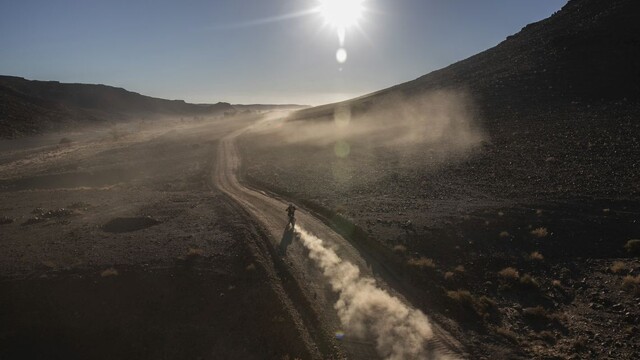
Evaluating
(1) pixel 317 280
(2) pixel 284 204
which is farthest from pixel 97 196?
(1) pixel 317 280

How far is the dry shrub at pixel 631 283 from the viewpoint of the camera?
A: 18.8 metres

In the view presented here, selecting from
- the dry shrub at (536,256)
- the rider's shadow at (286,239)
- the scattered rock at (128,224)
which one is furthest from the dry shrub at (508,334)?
the scattered rock at (128,224)

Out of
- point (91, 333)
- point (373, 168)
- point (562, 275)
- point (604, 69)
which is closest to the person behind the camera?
point (91, 333)

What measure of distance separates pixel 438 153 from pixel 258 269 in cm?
3416

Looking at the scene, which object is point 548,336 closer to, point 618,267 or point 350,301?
point 618,267

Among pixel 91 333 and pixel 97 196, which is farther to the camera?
pixel 97 196

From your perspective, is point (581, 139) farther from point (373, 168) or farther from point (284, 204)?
point (284, 204)

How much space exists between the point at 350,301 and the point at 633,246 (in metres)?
16.2

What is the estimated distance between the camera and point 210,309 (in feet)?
61.6

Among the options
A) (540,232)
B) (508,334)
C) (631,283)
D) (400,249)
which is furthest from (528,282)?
(400,249)

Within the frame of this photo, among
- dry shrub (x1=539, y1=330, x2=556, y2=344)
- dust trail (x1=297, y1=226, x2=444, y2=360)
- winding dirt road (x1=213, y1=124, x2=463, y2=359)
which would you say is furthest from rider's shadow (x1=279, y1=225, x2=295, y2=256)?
dry shrub (x1=539, y1=330, x2=556, y2=344)

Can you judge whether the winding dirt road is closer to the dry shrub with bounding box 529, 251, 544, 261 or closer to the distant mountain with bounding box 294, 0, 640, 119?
the dry shrub with bounding box 529, 251, 544, 261

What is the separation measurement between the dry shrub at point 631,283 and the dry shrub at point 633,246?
3.52 m

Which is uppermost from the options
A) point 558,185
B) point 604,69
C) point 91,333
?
point 604,69
